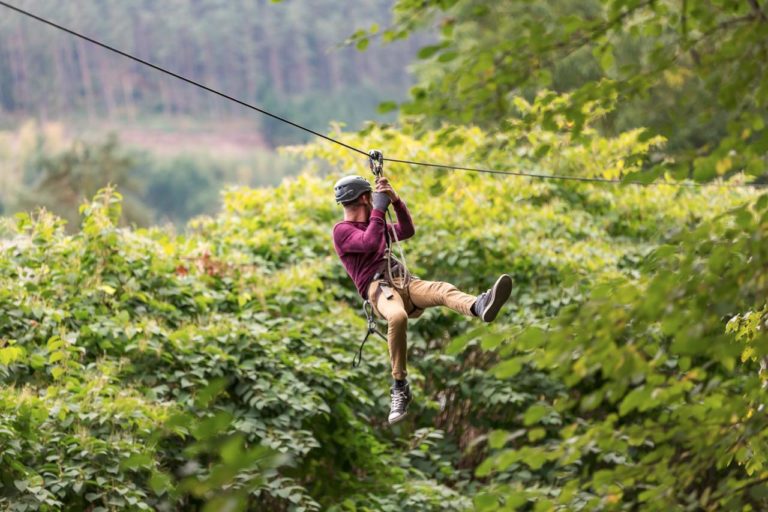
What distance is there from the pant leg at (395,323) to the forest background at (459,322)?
25.2 inches

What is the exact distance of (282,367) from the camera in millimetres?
9617

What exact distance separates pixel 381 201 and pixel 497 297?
0.85 meters

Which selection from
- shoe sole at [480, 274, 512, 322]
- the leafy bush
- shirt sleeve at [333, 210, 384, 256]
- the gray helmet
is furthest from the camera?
the gray helmet

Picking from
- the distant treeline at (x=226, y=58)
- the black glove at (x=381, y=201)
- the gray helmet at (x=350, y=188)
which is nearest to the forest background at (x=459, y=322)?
the gray helmet at (x=350, y=188)

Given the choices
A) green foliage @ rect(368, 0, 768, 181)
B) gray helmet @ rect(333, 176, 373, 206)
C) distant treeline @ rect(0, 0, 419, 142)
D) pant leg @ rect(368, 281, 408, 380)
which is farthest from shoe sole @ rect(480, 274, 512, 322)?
distant treeline @ rect(0, 0, 419, 142)

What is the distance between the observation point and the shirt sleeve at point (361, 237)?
6672 mm

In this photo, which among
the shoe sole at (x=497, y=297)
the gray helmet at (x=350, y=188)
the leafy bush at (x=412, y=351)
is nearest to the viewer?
the leafy bush at (x=412, y=351)

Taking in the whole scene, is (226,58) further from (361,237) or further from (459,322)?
(361,237)

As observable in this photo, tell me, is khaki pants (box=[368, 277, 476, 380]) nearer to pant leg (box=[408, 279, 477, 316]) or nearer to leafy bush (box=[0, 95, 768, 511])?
pant leg (box=[408, 279, 477, 316])

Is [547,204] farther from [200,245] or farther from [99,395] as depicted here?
[99,395]

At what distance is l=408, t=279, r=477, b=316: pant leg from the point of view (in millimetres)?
6602

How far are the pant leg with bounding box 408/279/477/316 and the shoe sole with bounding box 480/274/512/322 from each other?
20 cm

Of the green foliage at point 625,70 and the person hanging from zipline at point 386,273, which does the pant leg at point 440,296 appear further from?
the green foliage at point 625,70

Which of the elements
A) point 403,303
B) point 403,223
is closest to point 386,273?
point 403,303
